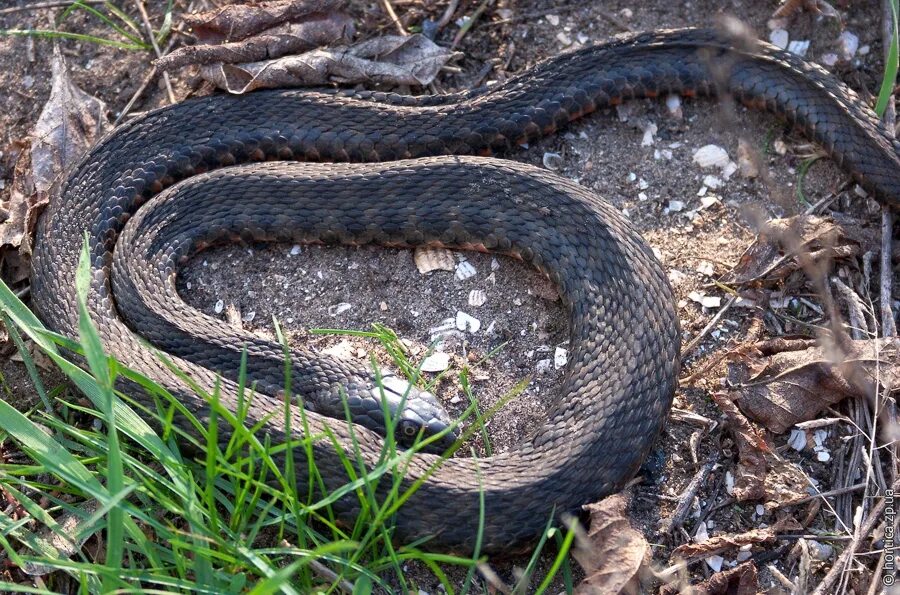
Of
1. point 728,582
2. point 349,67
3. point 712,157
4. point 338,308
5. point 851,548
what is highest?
point 349,67

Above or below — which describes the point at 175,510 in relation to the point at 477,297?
below

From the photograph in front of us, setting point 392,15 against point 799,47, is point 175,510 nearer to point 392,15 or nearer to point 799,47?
point 392,15

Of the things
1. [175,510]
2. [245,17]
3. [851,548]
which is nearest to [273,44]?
[245,17]

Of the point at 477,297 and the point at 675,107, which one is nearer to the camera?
the point at 477,297

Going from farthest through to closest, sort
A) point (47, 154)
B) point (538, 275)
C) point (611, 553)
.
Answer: point (47, 154)
point (538, 275)
point (611, 553)

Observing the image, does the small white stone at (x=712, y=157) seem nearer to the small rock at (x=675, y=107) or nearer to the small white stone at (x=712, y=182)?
the small white stone at (x=712, y=182)

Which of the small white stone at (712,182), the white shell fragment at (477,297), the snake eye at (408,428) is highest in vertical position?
the small white stone at (712,182)

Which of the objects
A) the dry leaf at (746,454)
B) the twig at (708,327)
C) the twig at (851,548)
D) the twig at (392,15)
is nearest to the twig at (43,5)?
the twig at (392,15)

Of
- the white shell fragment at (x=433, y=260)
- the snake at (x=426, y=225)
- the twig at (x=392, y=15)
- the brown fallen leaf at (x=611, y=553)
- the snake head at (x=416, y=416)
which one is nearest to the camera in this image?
the brown fallen leaf at (x=611, y=553)
